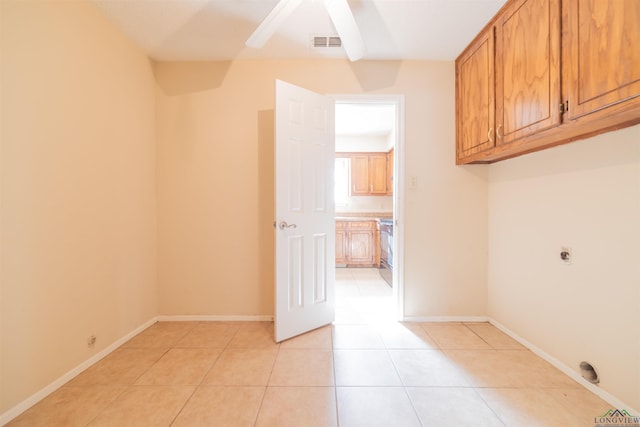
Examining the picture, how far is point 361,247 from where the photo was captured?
15.1ft

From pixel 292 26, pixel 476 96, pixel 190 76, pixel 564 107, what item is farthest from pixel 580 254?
pixel 190 76

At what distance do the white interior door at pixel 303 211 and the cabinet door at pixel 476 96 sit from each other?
1.15 m

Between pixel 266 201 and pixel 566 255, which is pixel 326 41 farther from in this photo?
pixel 566 255

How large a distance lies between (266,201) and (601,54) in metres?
2.22

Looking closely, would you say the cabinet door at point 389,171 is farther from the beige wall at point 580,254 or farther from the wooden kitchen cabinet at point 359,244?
the beige wall at point 580,254

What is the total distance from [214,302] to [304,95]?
6.74 ft

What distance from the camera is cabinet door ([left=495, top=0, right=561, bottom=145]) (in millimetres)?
1329

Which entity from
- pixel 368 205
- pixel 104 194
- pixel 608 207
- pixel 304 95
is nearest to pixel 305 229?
pixel 304 95

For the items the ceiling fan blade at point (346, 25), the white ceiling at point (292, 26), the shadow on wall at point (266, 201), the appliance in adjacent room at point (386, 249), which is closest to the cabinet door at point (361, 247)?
the appliance in adjacent room at point (386, 249)

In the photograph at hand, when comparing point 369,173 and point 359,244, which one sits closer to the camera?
point 359,244

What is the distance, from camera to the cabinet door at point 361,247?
459 centimetres

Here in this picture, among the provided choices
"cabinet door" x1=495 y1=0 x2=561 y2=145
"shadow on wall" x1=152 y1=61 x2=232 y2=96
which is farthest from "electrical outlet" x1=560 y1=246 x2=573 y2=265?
"shadow on wall" x1=152 y1=61 x2=232 y2=96

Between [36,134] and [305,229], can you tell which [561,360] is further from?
[36,134]

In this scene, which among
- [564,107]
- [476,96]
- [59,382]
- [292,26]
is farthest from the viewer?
[476,96]
